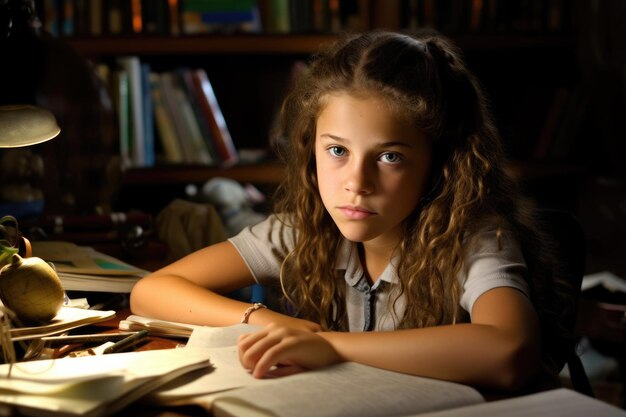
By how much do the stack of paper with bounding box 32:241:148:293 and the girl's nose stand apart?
0.43 metres

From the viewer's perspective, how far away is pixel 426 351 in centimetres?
95

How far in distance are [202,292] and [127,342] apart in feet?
0.67

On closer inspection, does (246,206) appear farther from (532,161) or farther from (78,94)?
(532,161)

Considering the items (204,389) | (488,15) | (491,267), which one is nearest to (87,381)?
(204,389)

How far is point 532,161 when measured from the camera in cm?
283

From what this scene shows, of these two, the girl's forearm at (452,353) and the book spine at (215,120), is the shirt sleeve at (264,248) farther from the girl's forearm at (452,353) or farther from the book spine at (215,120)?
the book spine at (215,120)

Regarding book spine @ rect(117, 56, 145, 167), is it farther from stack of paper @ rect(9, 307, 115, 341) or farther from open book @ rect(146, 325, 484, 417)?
open book @ rect(146, 325, 484, 417)

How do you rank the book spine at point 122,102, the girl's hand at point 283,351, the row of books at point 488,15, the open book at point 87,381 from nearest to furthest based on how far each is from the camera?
the open book at point 87,381 < the girl's hand at point 283,351 < the book spine at point 122,102 < the row of books at point 488,15

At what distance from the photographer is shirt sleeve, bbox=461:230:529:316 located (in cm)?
110

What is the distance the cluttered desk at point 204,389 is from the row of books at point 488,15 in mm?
1869

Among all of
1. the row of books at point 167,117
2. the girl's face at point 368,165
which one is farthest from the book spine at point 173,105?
the girl's face at point 368,165

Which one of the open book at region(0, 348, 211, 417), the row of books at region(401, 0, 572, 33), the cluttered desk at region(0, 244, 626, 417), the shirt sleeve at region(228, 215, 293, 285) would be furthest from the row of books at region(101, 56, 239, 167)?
the open book at region(0, 348, 211, 417)

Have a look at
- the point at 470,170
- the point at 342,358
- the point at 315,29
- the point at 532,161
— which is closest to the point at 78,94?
the point at 470,170

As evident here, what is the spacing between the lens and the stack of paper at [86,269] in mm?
1280
